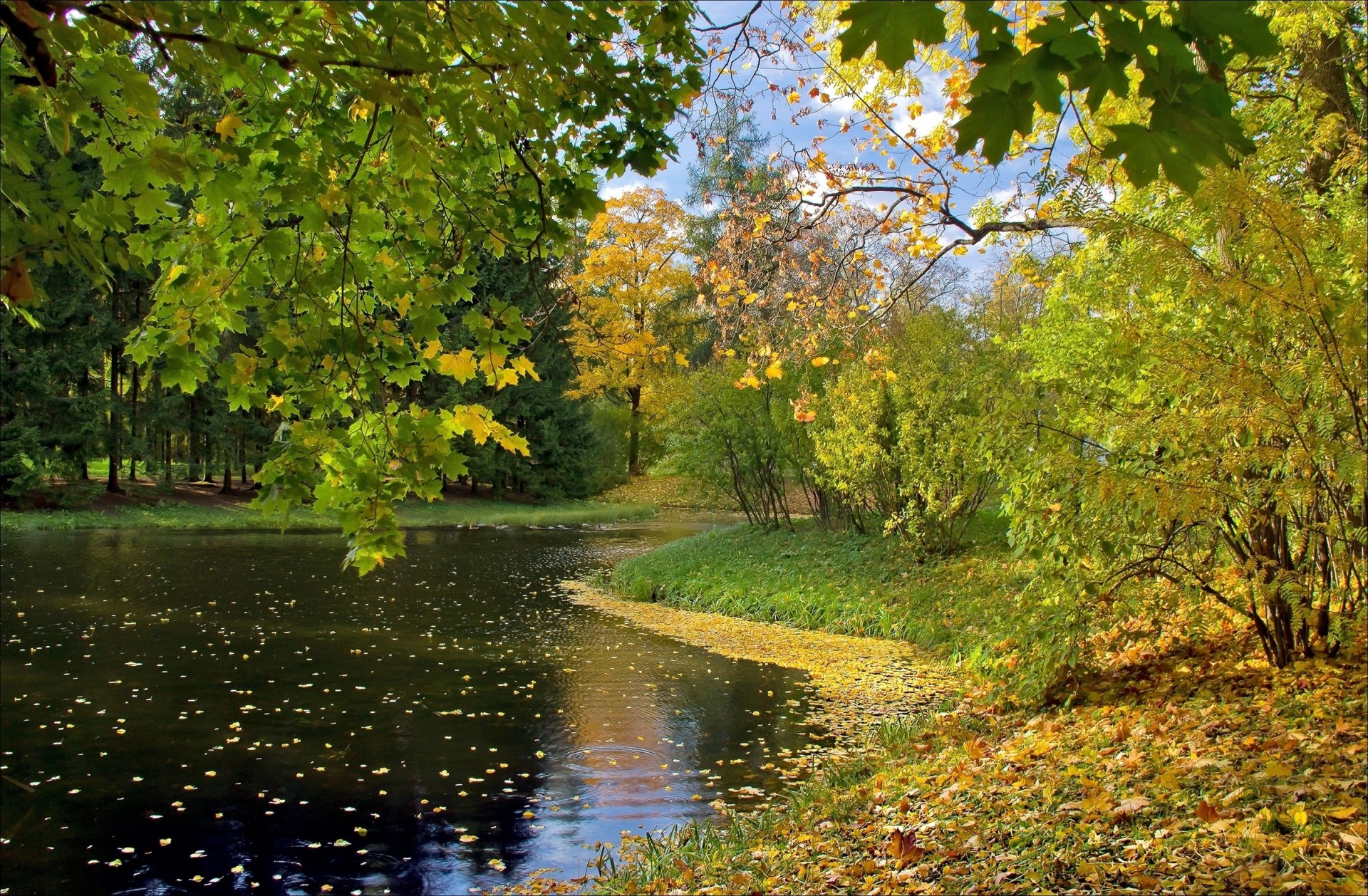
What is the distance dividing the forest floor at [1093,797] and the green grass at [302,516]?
48.5 feet

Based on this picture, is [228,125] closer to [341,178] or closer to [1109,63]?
[341,178]

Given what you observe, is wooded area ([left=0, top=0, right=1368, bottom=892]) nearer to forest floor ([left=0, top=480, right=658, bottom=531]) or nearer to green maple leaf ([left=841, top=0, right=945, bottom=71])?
green maple leaf ([left=841, top=0, right=945, bottom=71])

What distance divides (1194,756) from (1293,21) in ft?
14.5

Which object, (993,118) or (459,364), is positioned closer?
(993,118)

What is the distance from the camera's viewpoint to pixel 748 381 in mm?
7383

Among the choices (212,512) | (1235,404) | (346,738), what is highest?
(1235,404)

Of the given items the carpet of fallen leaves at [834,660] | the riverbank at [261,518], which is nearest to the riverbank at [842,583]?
the carpet of fallen leaves at [834,660]

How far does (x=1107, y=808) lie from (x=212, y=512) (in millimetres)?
23382

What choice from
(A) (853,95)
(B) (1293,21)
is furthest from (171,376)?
(B) (1293,21)

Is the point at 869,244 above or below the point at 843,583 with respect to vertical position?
above

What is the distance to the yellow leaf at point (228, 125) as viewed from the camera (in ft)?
9.41

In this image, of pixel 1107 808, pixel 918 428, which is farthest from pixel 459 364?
pixel 918 428

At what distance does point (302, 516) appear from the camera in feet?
75.7

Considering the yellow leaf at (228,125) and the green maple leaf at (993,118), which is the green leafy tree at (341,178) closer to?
the yellow leaf at (228,125)
